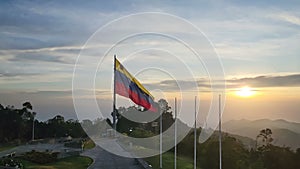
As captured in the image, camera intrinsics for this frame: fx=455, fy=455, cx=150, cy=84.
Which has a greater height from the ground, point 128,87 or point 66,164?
point 128,87

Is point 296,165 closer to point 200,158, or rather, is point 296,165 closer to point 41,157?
point 200,158

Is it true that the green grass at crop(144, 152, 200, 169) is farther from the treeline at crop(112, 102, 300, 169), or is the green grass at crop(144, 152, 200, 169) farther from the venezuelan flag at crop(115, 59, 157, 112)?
→ the venezuelan flag at crop(115, 59, 157, 112)

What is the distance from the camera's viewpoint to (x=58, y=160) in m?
38.1

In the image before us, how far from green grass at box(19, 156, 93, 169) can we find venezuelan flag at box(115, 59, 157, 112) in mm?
11674

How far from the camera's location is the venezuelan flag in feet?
58.1

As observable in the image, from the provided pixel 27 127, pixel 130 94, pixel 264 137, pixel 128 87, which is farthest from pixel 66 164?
pixel 27 127

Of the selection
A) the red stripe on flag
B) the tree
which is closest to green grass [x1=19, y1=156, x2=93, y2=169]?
the red stripe on flag

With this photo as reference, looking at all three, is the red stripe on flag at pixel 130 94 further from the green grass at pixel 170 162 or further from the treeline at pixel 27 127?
the treeline at pixel 27 127

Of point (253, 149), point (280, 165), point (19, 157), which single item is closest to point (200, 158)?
point (253, 149)

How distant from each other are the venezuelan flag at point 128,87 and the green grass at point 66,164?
11674 mm

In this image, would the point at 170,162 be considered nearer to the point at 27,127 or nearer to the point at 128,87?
the point at 128,87

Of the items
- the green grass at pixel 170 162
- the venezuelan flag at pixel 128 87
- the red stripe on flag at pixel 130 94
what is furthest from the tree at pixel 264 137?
the venezuelan flag at pixel 128 87

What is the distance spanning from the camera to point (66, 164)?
35.8 meters

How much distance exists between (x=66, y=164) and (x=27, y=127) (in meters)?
35.7
